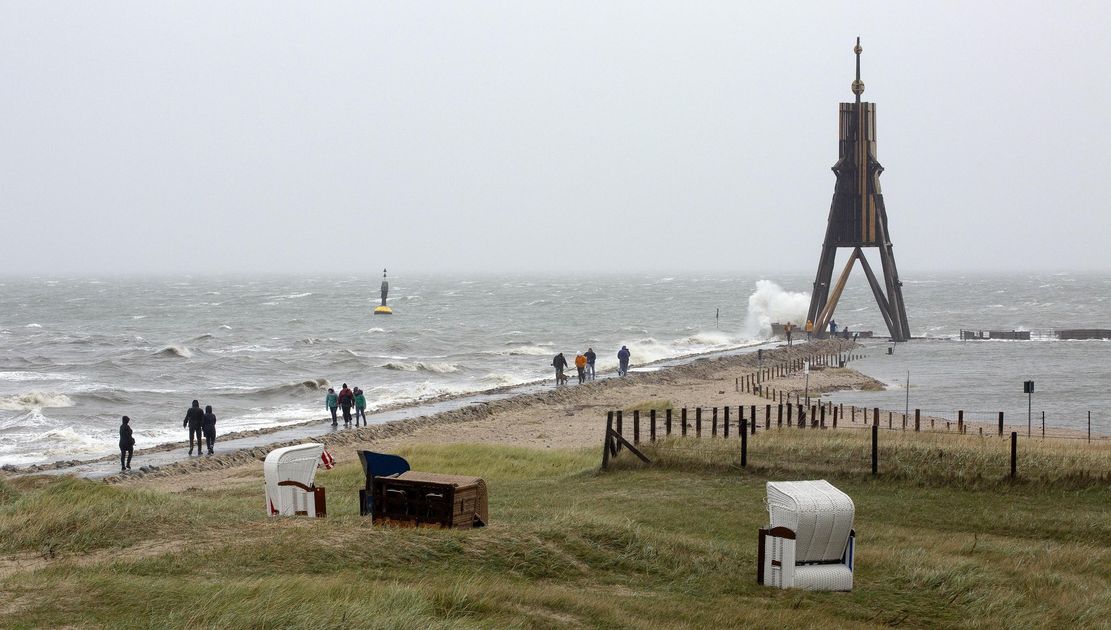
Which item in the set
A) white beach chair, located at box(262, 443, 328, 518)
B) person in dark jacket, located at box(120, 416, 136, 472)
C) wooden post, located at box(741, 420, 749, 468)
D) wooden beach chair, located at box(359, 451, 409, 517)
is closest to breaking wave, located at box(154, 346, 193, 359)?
person in dark jacket, located at box(120, 416, 136, 472)

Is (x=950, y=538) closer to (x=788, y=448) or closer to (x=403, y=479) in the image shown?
(x=788, y=448)

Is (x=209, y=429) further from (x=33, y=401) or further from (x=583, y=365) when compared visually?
(x=583, y=365)

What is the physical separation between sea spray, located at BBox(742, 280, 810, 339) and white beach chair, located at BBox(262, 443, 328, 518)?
68.6 meters

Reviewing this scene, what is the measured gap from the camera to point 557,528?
12352 millimetres

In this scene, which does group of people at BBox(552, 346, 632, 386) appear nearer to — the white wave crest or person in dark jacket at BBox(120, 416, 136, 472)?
the white wave crest

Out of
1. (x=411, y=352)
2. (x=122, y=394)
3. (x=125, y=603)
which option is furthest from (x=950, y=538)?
(x=411, y=352)

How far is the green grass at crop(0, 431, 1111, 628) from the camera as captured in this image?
9320mm

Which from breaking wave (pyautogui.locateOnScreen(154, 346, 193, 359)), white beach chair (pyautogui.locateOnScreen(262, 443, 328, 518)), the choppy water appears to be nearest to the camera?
white beach chair (pyautogui.locateOnScreen(262, 443, 328, 518))

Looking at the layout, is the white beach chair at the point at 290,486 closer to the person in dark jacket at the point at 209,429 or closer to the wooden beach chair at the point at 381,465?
the wooden beach chair at the point at 381,465

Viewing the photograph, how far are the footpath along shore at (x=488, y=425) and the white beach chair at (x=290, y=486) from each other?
9184 millimetres

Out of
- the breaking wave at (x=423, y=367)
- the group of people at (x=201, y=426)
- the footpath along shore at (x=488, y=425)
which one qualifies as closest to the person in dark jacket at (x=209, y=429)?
the group of people at (x=201, y=426)

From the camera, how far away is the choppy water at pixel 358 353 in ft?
126

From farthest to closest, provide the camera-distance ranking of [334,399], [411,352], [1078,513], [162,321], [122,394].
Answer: [162,321] < [411,352] < [122,394] < [334,399] < [1078,513]

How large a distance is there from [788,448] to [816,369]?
31548 millimetres
